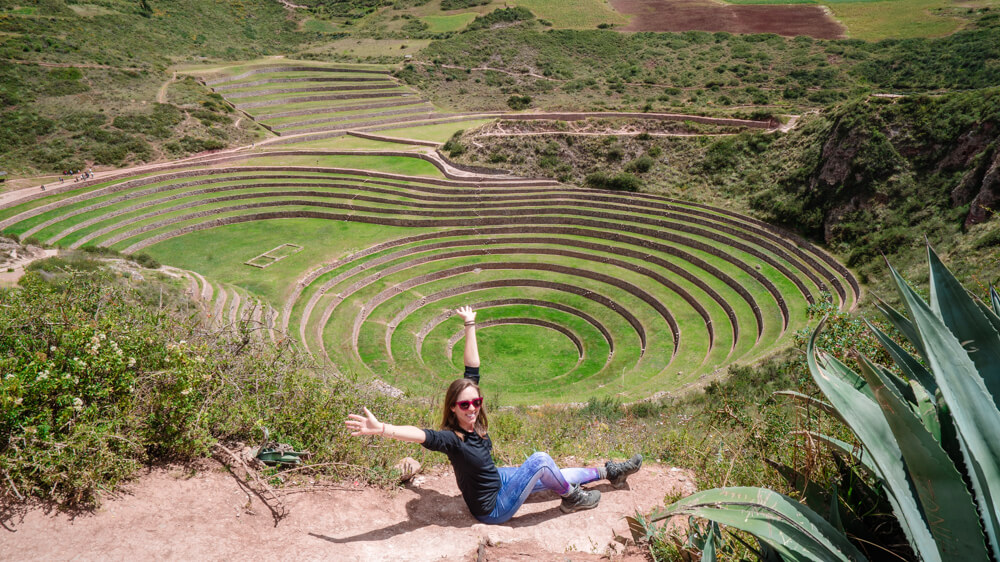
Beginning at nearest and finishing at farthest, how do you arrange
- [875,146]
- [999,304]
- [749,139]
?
1. [999,304]
2. [875,146]
3. [749,139]

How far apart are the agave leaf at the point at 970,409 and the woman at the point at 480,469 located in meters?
2.76

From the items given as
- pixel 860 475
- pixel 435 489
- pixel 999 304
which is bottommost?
pixel 435 489

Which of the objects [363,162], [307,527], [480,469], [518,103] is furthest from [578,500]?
[518,103]

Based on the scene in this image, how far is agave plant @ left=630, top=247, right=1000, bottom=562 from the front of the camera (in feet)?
5.77

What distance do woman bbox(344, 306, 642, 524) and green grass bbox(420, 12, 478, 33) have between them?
2678 inches

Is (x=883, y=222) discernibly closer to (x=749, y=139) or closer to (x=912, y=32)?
(x=749, y=139)

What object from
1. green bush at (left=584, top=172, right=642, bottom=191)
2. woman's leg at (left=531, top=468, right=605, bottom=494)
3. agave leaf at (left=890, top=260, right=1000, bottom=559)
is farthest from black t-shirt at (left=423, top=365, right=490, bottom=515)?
green bush at (left=584, top=172, right=642, bottom=191)

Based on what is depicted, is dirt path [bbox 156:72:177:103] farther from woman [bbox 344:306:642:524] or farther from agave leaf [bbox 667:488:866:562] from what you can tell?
agave leaf [bbox 667:488:866:562]

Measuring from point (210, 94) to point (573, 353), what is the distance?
3667cm

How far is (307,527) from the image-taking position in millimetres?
3826

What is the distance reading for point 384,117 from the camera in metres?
42.6

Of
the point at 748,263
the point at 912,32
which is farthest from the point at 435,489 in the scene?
the point at 912,32

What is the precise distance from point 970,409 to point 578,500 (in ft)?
9.68

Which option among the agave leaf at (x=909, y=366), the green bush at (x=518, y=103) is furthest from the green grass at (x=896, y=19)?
the agave leaf at (x=909, y=366)
